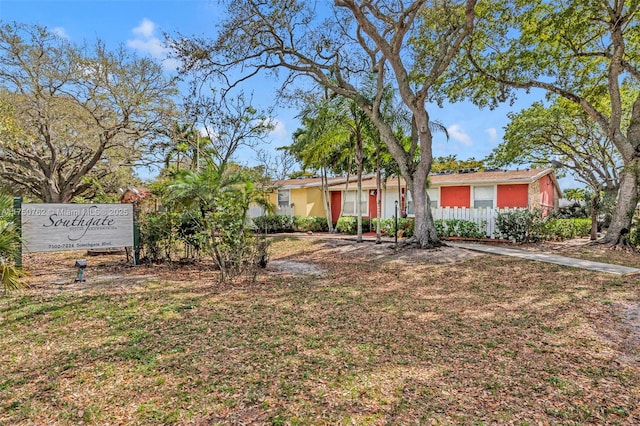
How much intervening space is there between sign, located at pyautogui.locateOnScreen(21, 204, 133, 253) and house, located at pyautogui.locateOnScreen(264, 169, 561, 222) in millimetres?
8194

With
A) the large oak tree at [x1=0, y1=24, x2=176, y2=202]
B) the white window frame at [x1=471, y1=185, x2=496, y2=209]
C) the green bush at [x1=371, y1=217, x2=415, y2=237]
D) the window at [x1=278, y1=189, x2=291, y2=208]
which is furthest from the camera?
the window at [x1=278, y1=189, x2=291, y2=208]

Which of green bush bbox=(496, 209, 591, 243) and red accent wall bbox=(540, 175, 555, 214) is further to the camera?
red accent wall bbox=(540, 175, 555, 214)

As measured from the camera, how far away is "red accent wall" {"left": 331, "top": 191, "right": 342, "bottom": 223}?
73.4 ft

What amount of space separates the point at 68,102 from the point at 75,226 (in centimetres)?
769

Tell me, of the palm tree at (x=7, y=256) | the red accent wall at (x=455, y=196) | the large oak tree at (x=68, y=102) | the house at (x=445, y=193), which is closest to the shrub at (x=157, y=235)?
the large oak tree at (x=68, y=102)

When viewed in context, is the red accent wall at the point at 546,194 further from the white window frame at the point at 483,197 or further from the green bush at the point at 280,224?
the green bush at the point at 280,224

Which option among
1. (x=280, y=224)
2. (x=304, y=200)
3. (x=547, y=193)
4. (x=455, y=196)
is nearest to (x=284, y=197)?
(x=304, y=200)

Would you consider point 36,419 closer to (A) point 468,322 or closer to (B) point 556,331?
(A) point 468,322

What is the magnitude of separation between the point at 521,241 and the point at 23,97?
19.2 metres

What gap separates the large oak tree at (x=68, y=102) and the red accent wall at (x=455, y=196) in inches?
558

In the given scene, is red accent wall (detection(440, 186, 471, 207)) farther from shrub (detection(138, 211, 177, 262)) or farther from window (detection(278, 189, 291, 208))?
shrub (detection(138, 211, 177, 262))

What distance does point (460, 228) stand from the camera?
14.6 metres

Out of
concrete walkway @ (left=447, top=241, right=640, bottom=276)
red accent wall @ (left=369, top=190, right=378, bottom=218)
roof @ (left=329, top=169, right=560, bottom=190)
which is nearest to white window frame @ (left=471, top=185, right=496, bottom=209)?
roof @ (left=329, top=169, right=560, bottom=190)

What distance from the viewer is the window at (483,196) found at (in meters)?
17.5
